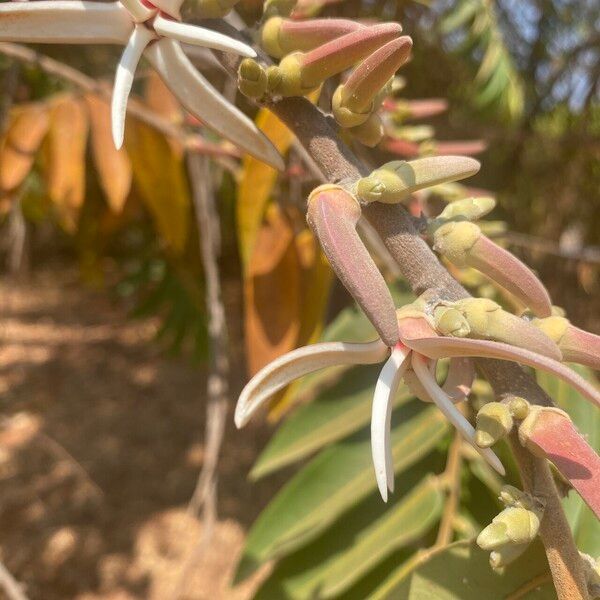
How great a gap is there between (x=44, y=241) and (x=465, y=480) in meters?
5.52

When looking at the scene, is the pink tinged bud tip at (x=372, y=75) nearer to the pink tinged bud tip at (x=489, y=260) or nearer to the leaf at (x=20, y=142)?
the pink tinged bud tip at (x=489, y=260)

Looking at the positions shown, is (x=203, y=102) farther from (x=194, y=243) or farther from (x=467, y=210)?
(x=194, y=243)

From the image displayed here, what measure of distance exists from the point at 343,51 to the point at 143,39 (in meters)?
0.09

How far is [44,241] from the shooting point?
568 centimetres

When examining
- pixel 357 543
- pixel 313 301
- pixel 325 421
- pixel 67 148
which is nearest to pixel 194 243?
pixel 67 148

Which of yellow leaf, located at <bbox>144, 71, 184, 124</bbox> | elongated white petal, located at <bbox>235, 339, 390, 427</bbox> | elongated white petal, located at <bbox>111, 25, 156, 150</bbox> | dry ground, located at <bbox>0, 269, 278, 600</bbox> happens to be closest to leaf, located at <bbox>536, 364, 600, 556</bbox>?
elongated white petal, located at <bbox>235, 339, 390, 427</bbox>

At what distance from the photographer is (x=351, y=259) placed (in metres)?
0.27

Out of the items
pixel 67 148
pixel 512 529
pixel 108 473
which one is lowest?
pixel 108 473

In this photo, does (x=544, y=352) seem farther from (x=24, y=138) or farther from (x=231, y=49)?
(x=24, y=138)

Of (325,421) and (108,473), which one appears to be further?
(108,473)

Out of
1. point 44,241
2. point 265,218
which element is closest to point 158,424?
point 265,218

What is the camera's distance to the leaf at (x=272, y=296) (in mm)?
746

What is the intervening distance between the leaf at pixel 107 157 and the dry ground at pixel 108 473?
1.44 feet

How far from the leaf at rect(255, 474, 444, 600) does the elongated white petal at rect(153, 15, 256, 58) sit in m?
0.43
